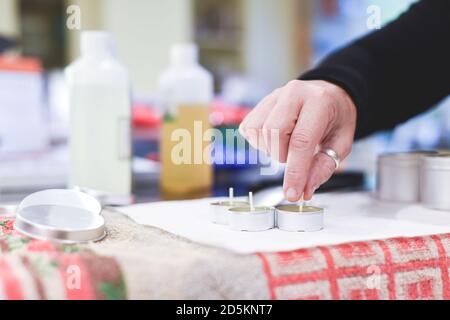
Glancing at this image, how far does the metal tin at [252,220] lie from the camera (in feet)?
1.79

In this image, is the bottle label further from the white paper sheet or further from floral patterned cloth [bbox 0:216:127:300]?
floral patterned cloth [bbox 0:216:127:300]

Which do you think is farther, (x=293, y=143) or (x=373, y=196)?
(x=373, y=196)

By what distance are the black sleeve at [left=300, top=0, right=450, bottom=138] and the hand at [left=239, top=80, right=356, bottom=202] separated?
0.58ft

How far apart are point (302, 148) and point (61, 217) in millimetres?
249

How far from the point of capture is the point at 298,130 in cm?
62

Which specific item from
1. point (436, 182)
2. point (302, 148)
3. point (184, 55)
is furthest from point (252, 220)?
point (184, 55)

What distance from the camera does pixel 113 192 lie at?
32.6 inches

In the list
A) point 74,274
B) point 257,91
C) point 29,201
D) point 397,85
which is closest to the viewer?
point 74,274

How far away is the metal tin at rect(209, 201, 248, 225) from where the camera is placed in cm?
59

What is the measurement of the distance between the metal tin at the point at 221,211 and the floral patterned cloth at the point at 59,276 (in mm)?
180

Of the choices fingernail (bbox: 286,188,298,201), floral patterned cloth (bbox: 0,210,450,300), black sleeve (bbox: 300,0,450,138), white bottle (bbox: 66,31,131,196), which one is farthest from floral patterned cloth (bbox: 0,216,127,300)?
black sleeve (bbox: 300,0,450,138)
